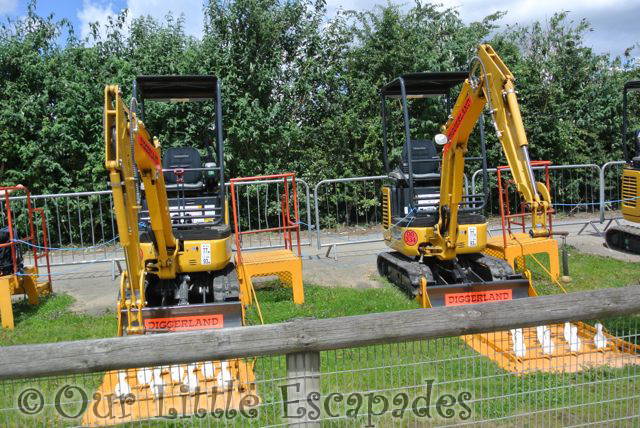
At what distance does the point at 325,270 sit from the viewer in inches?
374

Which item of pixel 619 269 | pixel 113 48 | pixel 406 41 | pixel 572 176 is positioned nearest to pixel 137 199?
pixel 619 269

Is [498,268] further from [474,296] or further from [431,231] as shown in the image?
[431,231]

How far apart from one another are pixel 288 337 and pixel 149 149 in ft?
11.6

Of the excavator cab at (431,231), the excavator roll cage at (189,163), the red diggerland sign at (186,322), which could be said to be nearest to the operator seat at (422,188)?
the excavator cab at (431,231)

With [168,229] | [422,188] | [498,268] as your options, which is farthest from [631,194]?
[168,229]

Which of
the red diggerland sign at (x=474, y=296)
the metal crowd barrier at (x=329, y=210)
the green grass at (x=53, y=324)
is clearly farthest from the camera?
the metal crowd barrier at (x=329, y=210)

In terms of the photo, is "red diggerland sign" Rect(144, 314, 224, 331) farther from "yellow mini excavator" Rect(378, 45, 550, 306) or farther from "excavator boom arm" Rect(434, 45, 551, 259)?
"excavator boom arm" Rect(434, 45, 551, 259)

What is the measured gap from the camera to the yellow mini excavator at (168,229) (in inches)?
187

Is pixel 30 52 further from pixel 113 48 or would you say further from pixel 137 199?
pixel 137 199

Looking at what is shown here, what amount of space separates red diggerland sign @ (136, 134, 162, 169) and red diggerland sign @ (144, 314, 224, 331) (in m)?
1.59

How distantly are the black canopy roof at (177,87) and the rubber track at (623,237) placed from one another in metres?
7.83

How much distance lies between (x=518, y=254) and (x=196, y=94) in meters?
5.06

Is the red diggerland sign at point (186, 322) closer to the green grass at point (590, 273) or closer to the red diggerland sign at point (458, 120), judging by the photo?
the red diggerland sign at point (458, 120)

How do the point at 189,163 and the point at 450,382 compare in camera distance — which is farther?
the point at 189,163
